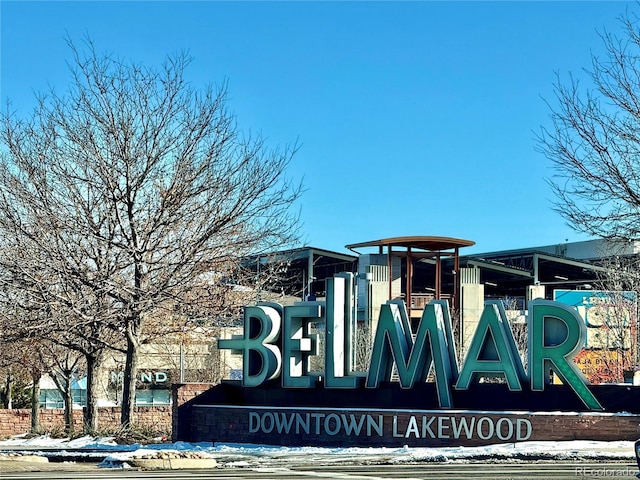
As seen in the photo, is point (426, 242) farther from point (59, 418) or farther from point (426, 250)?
point (59, 418)

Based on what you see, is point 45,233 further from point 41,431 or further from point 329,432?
point 41,431

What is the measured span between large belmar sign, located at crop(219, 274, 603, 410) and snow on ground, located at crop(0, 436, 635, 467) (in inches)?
71.3

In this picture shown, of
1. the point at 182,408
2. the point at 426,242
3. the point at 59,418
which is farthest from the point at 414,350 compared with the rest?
the point at 426,242

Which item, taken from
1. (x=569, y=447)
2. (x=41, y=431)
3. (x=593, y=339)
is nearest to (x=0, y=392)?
(x=41, y=431)

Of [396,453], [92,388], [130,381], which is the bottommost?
[396,453]

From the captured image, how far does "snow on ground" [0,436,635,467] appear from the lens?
61.8ft

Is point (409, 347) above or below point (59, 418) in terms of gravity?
above

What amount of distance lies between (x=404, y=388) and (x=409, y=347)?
994mm

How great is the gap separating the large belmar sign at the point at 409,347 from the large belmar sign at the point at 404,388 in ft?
0.08

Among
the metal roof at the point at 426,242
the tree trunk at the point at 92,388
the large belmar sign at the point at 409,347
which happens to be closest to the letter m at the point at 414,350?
the large belmar sign at the point at 409,347

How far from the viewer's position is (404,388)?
22.9 metres

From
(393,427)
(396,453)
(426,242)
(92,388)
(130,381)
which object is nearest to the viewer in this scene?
(396,453)

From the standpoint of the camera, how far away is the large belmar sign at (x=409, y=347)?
2167 cm

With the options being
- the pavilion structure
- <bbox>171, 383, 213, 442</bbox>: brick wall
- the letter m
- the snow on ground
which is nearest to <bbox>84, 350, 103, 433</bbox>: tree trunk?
<bbox>171, 383, 213, 442</bbox>: brick wall
